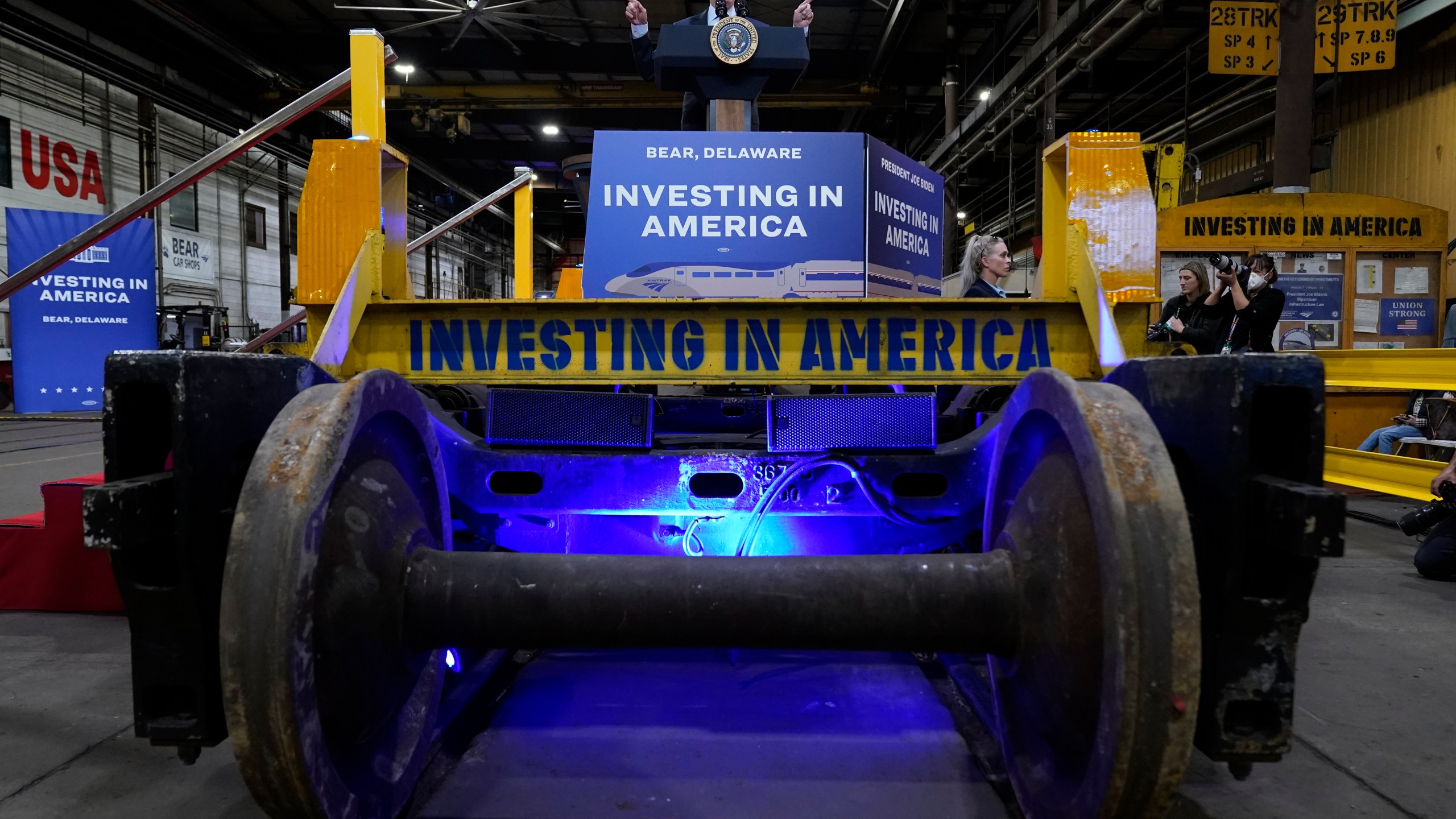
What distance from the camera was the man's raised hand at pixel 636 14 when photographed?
384 cm

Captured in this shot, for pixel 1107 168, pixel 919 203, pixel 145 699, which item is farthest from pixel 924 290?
pixel 145 699

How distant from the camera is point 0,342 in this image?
44.7 feet

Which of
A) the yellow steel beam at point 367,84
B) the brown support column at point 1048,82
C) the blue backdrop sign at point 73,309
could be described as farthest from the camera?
the blue backdrop sign at point 73,309

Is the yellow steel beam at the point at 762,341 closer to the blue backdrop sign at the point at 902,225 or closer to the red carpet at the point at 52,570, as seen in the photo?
the blue backdrop sign at the point at 902,225

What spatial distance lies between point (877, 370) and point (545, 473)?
115 cm

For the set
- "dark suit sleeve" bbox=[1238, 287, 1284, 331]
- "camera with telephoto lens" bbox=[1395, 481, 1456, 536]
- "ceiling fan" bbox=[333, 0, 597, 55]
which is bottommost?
"camera with telephoto lens" bbox=[1395, 481, 1456, 536]

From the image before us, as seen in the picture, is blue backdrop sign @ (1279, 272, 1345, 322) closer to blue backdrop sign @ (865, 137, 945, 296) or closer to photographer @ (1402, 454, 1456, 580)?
photographer @ (1402, 454, 1456, 580)

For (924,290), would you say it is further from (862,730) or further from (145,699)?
(145,699)

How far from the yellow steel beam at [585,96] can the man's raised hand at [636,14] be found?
1201 centimetres

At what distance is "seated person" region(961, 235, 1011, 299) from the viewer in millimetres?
4629

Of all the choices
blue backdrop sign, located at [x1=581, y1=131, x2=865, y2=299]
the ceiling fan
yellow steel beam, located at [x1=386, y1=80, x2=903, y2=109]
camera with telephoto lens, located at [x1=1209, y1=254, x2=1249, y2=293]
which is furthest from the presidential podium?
yellow steel beam, located at [x1=386, y1=80, x2=903, y2=109]

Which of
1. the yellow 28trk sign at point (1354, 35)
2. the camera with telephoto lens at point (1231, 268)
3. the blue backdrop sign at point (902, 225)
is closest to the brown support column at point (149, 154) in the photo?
the blue backdrop sign at point (902, 225)

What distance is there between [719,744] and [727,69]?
307cm

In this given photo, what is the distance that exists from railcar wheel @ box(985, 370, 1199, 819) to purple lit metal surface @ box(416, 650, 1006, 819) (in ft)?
1.31
